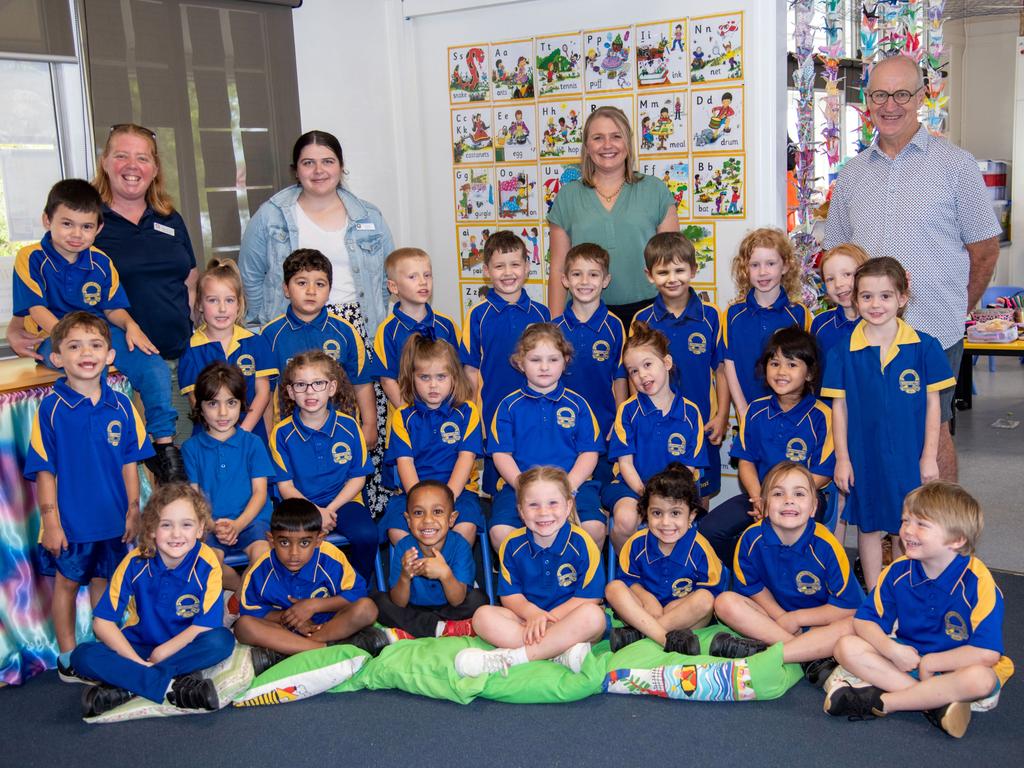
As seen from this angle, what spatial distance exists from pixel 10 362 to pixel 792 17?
3311 millimetres

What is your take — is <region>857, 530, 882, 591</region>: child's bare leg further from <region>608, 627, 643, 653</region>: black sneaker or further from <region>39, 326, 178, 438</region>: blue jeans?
<region>39, 326, 178, 438</region>: blue jeans

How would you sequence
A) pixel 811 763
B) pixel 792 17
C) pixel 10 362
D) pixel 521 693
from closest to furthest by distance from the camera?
pixel 811 763, pixel 521 693, pixel 10 362, pixel 792 17

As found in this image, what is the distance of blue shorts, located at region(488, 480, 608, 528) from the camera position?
3.18 m

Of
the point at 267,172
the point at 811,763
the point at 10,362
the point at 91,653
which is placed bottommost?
the point at 811,763

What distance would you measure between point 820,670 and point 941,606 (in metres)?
0.38

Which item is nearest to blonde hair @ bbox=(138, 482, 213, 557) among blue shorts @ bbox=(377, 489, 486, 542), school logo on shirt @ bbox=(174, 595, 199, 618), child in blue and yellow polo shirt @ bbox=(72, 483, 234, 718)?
child in blue and yellow polo shirt @ bbox=(72, 483, 234, 718)

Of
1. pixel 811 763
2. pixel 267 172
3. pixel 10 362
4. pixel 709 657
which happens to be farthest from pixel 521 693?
pixel 267 172

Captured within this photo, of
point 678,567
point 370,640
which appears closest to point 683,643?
point 678,567

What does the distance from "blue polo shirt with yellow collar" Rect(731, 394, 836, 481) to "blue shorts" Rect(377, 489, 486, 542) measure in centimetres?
92

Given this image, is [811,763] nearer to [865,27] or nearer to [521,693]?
[521,693]

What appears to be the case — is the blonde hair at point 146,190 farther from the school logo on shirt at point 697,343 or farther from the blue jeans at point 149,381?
the school logo on shirt at point 697,343

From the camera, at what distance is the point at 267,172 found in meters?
4.45

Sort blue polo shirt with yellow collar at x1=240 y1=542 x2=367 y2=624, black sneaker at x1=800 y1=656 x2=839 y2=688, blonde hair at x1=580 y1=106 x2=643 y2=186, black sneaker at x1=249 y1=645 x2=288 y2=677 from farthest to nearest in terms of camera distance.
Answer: blonde hair at x1=580 y1=106 x2=643 y2=186
blue polo shirt with yellow collar at x1=240 y1=542 x2=367 y2=624
black sneaker at x1=249 y1=645 x2=288 y2=677
black sneaker at x1=800 y1=656 x2=839 y2=688

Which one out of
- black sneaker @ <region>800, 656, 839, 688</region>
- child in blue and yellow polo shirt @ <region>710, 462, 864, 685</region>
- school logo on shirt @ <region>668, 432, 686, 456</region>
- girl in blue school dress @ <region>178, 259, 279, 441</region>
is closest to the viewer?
black sneaker @ <region>800, 656, 839, 688</region>
